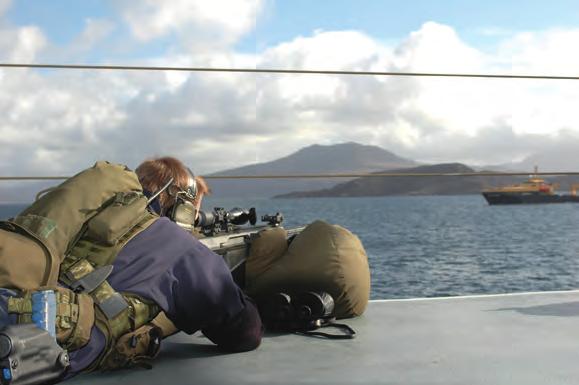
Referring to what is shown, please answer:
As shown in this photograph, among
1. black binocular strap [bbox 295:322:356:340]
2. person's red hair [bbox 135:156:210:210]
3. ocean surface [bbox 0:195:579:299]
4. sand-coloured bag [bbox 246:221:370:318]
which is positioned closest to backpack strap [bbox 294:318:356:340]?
black binocular strap [bbox 295:322:356:340]

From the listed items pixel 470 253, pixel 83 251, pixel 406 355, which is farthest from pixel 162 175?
pixel 470 253

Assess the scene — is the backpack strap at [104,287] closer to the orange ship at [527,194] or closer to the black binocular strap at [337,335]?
the black binocular strap at [337,335]

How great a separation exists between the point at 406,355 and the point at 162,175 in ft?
2.38

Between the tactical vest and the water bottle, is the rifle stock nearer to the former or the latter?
the tactical vest

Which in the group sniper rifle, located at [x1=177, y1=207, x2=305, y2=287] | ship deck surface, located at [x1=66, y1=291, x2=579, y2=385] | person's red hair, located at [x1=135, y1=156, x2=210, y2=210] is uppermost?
person's red hair, located at [x1=135, y1=156, x2=210, y2=210]

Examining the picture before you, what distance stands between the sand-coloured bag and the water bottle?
3.16 ft

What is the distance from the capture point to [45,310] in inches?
50.1

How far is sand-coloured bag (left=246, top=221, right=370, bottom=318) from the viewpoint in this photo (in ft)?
7.07

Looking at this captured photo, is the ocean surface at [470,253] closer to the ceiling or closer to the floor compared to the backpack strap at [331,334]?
closer to the floor

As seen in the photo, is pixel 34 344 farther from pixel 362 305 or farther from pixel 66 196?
pixel 362 305

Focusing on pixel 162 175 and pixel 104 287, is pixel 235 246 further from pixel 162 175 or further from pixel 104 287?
pixel 104 287

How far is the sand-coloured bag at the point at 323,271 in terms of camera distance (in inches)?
84.8

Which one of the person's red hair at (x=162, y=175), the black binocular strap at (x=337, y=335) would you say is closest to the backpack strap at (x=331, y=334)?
the black binocular strap at (x=337, y=335)

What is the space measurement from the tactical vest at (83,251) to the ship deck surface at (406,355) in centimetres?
16
